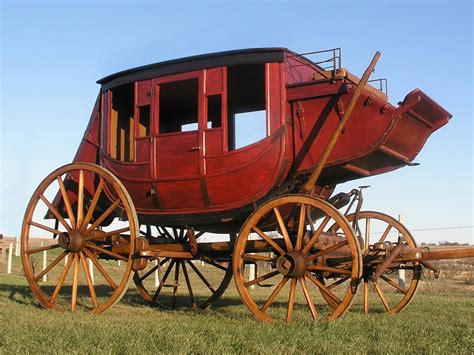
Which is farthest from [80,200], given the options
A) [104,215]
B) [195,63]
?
[195,63]

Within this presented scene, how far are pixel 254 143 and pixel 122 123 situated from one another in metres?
2.94

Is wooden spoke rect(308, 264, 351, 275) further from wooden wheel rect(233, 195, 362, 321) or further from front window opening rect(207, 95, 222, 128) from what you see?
front window opening rect(207, 95, 222, 128)

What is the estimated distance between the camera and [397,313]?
8.03 meters

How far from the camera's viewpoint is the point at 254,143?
7.47 m

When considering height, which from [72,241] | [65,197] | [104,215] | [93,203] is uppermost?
[65,197]

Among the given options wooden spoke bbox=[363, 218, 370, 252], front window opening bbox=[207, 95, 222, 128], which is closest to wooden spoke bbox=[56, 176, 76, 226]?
front window opening bbox=[207, 95, 222, 128]

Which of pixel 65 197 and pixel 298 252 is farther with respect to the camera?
pixel 65 197

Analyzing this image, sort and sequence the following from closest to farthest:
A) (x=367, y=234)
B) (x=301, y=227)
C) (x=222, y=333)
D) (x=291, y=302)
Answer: (x=222, y=333)
(x=291, y=302)
(x=301, y=227)
(x=367, y=234)

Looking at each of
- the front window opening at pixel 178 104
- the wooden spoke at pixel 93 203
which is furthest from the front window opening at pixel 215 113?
the wooden spoke at pixel 93 203

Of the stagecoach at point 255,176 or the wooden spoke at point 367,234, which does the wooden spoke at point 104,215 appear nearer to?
the stagecoach at point 255,176

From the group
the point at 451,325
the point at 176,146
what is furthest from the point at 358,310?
the point at 176,146

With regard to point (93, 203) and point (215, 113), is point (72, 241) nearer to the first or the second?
point (93, 203)

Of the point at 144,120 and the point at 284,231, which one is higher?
the point at 144,120

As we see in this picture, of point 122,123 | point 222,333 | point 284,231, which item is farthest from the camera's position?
point 122,123
